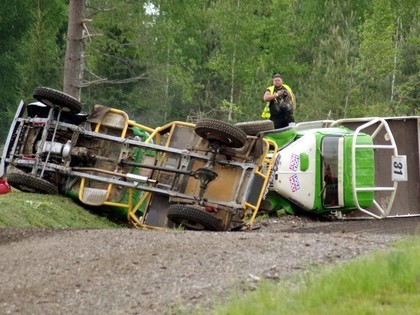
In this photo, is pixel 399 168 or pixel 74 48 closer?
pixel 399 168

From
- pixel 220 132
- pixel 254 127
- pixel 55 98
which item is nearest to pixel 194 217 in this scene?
pixel 220 132

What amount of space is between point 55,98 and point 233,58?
2931 cm

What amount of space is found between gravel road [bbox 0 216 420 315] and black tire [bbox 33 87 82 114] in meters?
3.42

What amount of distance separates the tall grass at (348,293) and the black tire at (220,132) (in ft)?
15.2

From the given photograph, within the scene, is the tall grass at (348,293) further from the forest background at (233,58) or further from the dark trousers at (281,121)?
the forest background at (233,58)

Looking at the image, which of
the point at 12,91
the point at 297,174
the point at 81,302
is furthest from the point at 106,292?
the point at 12,91

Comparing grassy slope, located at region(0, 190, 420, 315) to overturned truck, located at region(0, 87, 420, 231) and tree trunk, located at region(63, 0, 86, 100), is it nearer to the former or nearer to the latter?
overturned truck, located at region(0, 87, 420, 231)

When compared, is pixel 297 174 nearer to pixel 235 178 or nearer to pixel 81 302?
pixel 235 178

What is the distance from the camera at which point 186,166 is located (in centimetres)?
1203

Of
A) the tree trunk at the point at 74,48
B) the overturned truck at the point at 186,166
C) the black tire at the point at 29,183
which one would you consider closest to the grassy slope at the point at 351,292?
the overturned truck at the point at 186,166

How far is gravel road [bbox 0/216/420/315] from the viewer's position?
6547mm

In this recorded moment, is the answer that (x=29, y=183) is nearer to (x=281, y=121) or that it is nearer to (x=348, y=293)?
(x=281, y=121)

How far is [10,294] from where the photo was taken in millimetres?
7004

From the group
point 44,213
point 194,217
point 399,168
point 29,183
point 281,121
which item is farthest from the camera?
point 281,121
